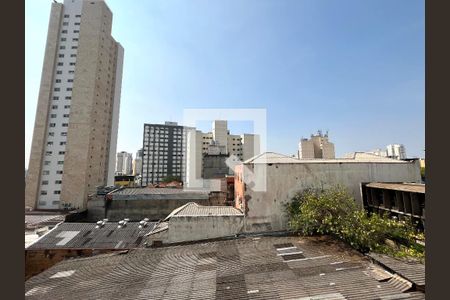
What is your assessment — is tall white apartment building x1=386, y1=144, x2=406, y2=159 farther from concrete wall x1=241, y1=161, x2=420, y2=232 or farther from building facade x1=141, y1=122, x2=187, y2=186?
concrete wall x1=241, y1=161, x2=420, y2=232

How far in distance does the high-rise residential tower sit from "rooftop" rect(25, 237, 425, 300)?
1390 inches

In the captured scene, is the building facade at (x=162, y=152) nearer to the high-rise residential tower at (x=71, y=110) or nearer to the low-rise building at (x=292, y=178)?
the high-rise residential tower at (x=71, y=110)

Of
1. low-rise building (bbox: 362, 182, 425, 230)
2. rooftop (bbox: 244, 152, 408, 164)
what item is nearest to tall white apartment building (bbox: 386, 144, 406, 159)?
rooftop (bbox: 244, 152, 408, 164)

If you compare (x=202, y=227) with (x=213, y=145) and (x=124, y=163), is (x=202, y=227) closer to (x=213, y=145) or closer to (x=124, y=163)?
(x=213, y=145)

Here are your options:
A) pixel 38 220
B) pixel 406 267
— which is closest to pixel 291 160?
pixel 406 267

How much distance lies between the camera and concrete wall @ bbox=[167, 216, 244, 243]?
17.0 metres

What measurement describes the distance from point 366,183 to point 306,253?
889 centimetres

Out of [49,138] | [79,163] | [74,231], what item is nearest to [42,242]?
[74,231]

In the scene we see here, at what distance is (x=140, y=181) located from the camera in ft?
313

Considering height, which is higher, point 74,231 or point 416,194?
point 416,194

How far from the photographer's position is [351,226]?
13164mm

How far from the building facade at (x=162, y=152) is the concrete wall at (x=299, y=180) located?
7915 centimetres

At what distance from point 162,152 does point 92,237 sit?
263 feet

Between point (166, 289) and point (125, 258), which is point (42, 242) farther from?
point (166, 289)
